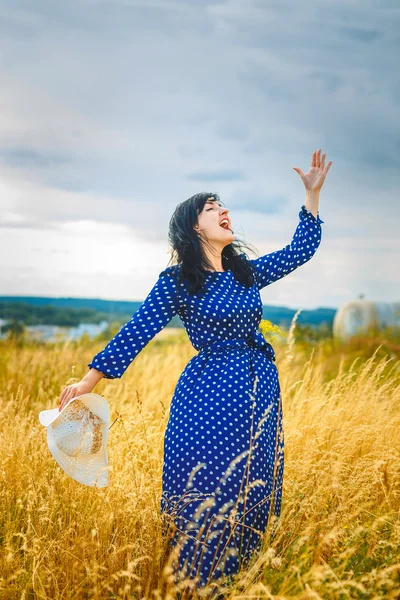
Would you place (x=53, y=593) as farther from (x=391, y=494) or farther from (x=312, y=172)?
(x=312, y=172)

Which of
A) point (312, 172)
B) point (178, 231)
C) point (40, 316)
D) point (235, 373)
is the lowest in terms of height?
point (40, 316)

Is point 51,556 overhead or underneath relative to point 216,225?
underneath

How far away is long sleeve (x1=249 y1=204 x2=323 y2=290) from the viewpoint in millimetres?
3920

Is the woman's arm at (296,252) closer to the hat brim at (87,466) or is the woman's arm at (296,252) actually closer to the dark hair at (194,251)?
the dark hair at (194,251)

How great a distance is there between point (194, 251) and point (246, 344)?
1.92 ft

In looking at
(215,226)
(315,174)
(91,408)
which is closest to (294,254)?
(315,174)

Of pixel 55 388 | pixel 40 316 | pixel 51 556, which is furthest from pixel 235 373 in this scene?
pixel 40 316

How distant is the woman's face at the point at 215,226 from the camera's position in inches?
140

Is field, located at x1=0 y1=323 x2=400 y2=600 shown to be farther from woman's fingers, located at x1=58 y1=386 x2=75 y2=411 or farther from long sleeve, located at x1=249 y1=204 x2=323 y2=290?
long sleeve, located at x1=249 y1=204 x2=323 y2=290

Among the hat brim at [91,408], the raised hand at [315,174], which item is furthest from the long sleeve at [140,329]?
the raised hand at [315,174]

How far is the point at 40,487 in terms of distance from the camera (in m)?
3.88

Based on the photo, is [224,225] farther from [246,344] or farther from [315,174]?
[315,174]

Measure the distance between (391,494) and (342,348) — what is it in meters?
8.23

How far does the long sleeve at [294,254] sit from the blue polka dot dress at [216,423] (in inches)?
13.9
